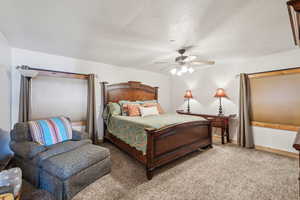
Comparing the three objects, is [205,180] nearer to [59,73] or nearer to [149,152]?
[149,152]

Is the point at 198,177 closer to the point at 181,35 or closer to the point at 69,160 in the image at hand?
the point at 69,160

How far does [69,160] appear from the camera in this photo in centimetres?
174

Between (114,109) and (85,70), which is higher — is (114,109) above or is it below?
below

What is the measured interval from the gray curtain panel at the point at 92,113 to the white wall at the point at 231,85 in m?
3.12

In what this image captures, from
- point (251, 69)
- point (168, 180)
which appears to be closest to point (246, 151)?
point (251, 69)

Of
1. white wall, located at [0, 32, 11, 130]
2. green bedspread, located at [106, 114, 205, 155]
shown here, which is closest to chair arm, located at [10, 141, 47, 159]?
white wall, located at [0, 32, 11, 130]

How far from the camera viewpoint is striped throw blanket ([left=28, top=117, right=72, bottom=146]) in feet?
6.92

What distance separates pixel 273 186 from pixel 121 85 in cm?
374

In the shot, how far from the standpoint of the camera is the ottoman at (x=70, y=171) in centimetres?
164

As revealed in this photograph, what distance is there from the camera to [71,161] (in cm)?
173

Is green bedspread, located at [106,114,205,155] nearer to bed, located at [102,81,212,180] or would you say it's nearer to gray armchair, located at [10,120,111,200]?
bed, located at [102,81,212,180]

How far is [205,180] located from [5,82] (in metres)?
3.69

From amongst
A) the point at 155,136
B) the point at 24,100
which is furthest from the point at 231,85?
the point at 24,100

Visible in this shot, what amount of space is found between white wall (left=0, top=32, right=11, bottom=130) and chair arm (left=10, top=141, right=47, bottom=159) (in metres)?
0.61
